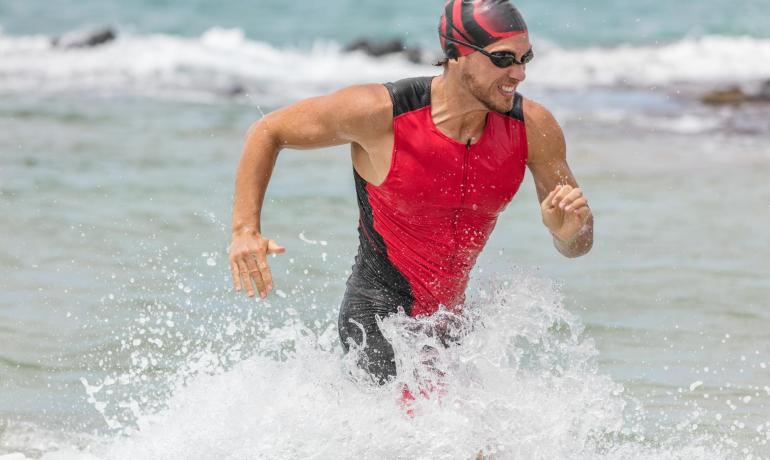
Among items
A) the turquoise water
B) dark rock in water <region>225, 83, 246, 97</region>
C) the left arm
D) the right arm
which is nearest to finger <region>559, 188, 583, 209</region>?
the left arm

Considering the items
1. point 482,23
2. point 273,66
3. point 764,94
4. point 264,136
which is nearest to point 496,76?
point 482,23

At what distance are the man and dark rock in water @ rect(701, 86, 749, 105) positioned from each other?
14383 mm

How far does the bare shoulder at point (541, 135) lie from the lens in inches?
190

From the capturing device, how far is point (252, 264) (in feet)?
14.9

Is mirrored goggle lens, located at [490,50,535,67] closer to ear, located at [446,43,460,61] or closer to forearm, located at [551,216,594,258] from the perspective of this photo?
ear, located at [446,43,460,61]

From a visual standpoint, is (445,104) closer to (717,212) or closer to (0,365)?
(0,365)

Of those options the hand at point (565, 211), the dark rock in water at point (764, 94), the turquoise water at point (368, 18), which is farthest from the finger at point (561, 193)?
the turquoise water at point (368, 18)

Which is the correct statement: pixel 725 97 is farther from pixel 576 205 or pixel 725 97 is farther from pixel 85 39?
pixel 576 205

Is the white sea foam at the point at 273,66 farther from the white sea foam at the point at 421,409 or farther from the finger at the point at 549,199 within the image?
the finger at the point at 549,199

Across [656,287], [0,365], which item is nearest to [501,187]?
[0,365]

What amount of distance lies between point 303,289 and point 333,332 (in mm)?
1701

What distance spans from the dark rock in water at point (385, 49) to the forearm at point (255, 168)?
18999mm

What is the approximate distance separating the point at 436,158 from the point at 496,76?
413 mm

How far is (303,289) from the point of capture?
8.27m
